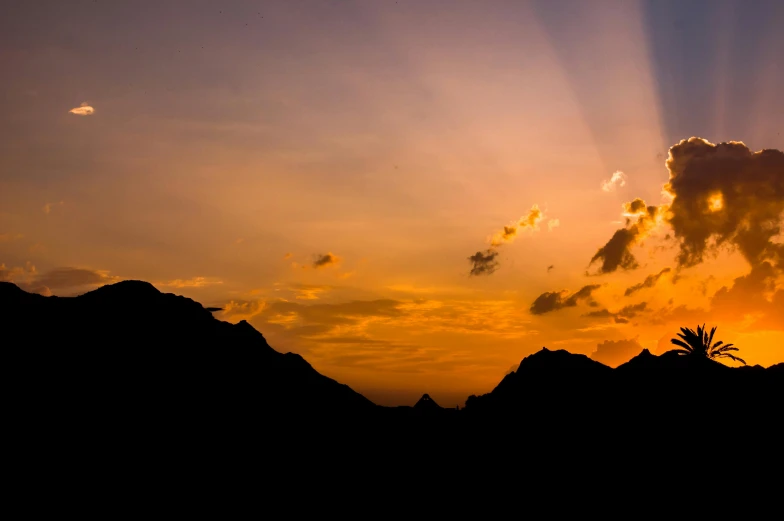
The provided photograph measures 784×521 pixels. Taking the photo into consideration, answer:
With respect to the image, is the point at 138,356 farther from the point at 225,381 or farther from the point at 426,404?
the point at 426,404

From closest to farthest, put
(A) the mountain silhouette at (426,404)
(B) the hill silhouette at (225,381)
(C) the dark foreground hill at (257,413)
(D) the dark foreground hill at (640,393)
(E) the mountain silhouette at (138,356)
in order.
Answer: (C) the dark foreground hill at (257,413) < (E) the mountain silhouette at (138,356) < (B) the hill silhouette at (225,381) < (D) the dark foreground hill at (640,393) < (A) the mountain silhouette at (426,404)

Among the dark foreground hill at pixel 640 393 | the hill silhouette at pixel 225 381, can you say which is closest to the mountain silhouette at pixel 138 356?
the hill silhouette at pixel 225 381

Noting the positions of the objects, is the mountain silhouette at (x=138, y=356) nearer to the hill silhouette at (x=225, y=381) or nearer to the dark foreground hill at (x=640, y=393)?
the hill silhouette at (x=225, y=381)

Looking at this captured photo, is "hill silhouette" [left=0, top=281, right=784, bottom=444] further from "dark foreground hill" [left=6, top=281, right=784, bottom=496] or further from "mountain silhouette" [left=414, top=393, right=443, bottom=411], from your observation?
"mountain silhouette" [left=414, top=393, right=443, bottom=411]

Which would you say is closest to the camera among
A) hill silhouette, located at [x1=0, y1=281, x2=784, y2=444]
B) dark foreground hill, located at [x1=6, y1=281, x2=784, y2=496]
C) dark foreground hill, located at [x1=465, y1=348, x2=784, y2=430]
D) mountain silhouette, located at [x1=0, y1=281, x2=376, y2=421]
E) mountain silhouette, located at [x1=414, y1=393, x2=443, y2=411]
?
dark foreground hill, located at [x1=6, y1=281, x2=784, y2=496]

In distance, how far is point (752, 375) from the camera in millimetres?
53031

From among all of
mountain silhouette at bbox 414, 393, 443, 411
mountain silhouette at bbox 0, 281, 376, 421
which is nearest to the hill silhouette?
mountain silhouette at bbox 0, 281, 376, 421

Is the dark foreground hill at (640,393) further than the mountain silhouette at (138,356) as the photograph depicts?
Yes

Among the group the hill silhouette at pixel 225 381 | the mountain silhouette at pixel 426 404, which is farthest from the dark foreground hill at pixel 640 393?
the mountain silhouette at pixel 426 404

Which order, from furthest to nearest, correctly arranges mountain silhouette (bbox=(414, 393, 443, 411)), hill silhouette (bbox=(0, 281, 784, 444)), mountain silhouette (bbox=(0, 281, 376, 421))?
mountain silhouette (bbox=(414, 393, 443, 411))
hill silhouette (bbox=(0, 281, 784, 444))
mountain silhouette (bbox=(0, 281, 376, 421))

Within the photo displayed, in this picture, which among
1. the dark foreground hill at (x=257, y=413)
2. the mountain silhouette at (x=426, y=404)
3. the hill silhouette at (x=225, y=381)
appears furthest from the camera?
the mountain silhouette at (x=426, y=404)

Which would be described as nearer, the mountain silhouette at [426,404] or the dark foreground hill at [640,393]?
the dark foreground hill at [640,393]

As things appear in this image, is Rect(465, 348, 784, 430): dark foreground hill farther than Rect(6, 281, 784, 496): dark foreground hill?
Yes

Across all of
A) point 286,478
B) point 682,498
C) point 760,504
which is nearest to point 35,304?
point 286,478
